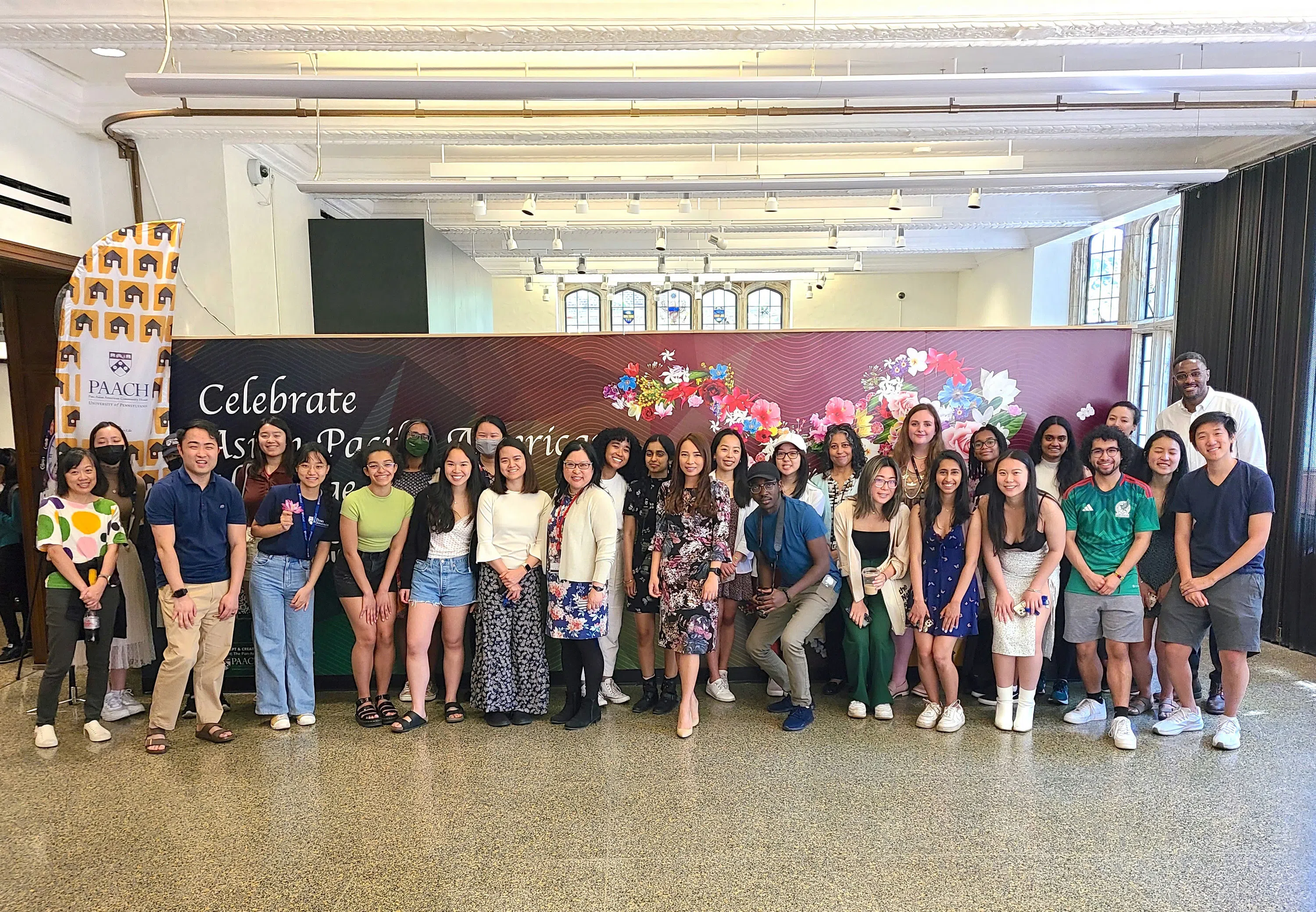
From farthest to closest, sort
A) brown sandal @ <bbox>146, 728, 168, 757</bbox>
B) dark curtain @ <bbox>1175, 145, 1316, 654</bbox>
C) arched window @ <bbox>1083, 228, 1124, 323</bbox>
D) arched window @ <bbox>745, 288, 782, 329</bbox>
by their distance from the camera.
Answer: arched window @ <bbox>745, 288, 782, 329</bbox> < arched window @ <bbox>1083, 228, 1124, 323</bbox> < dark curtain @ <bbox>1175, 145, 1316, 654</bbox> < brown sandal @ <bbox>146, 728, 168, 757</bbox>

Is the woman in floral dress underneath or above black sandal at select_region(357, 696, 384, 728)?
above

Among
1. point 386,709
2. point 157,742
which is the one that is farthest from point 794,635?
point 157,742

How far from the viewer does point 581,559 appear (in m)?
3.97

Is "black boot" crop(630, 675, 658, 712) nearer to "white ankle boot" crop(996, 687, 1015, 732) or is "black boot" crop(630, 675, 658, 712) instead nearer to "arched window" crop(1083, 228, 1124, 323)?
"white ankle boot" crop(996, 687, 1015, 732)

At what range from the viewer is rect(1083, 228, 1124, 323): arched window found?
9336 mm

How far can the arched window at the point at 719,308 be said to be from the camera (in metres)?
15.4

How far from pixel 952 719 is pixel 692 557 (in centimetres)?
156

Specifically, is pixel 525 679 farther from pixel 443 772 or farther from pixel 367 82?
pixel 367 82

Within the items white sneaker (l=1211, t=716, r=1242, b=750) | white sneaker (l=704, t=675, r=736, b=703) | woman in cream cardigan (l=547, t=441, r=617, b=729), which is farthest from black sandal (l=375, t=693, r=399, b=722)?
white sneaker (l=1211, t=716, r=1242, b=750)

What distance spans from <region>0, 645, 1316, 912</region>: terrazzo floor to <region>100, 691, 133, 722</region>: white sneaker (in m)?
0.04

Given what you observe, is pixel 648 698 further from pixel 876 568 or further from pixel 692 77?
Answer: pixel 692 77

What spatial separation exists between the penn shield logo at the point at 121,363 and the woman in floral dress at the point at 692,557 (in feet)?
10.6

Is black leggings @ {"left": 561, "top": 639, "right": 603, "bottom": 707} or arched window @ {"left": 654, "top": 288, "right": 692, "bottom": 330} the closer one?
black leggings @ {"left": 561, "top": 639, "right": 603, "bottom": 707}

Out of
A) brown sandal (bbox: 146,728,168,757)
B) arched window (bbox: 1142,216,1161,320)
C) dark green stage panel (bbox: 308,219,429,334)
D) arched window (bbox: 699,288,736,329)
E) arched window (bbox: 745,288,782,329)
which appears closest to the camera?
brown sandal (bbox: 146,728,168,757)
